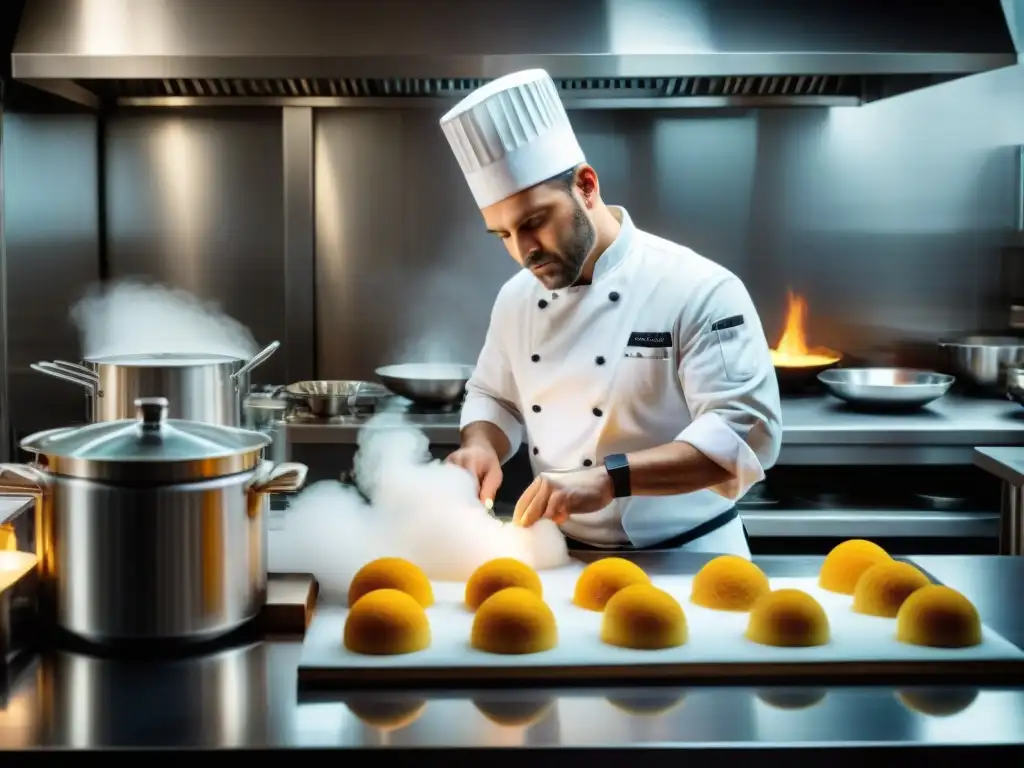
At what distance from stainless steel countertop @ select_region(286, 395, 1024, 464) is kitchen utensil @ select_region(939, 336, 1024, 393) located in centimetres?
37

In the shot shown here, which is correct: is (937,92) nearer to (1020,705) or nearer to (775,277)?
(775,277)

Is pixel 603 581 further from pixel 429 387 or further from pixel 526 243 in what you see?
pixel 429 387

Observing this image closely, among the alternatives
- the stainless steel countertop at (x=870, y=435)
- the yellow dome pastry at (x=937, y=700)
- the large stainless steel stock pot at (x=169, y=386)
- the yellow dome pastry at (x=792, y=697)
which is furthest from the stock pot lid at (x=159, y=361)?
the yellow dome pastry at (x=937, y=700)

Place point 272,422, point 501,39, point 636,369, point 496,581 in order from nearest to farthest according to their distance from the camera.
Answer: point 496,581, point 636,369, point 501,39, point 272,422

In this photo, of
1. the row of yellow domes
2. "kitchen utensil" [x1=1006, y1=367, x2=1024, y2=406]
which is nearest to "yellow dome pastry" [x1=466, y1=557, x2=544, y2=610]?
the row of yellow domes

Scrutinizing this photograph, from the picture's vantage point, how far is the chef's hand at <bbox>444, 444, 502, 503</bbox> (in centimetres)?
217

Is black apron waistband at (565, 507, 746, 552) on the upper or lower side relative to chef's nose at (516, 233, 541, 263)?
lower

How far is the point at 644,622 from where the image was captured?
4.66ft

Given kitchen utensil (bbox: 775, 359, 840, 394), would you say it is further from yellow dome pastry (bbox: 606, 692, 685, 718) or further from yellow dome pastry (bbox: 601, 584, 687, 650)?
yellow dome pastry (bbox: 606, 692, 685, 718)

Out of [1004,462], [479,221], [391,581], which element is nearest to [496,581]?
[391,581]

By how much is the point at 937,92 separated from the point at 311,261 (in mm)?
2202

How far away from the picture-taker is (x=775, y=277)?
157 inches

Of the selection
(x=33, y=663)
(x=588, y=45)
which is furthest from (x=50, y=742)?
(x=588, y=45)

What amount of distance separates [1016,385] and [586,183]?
1.77 meters
